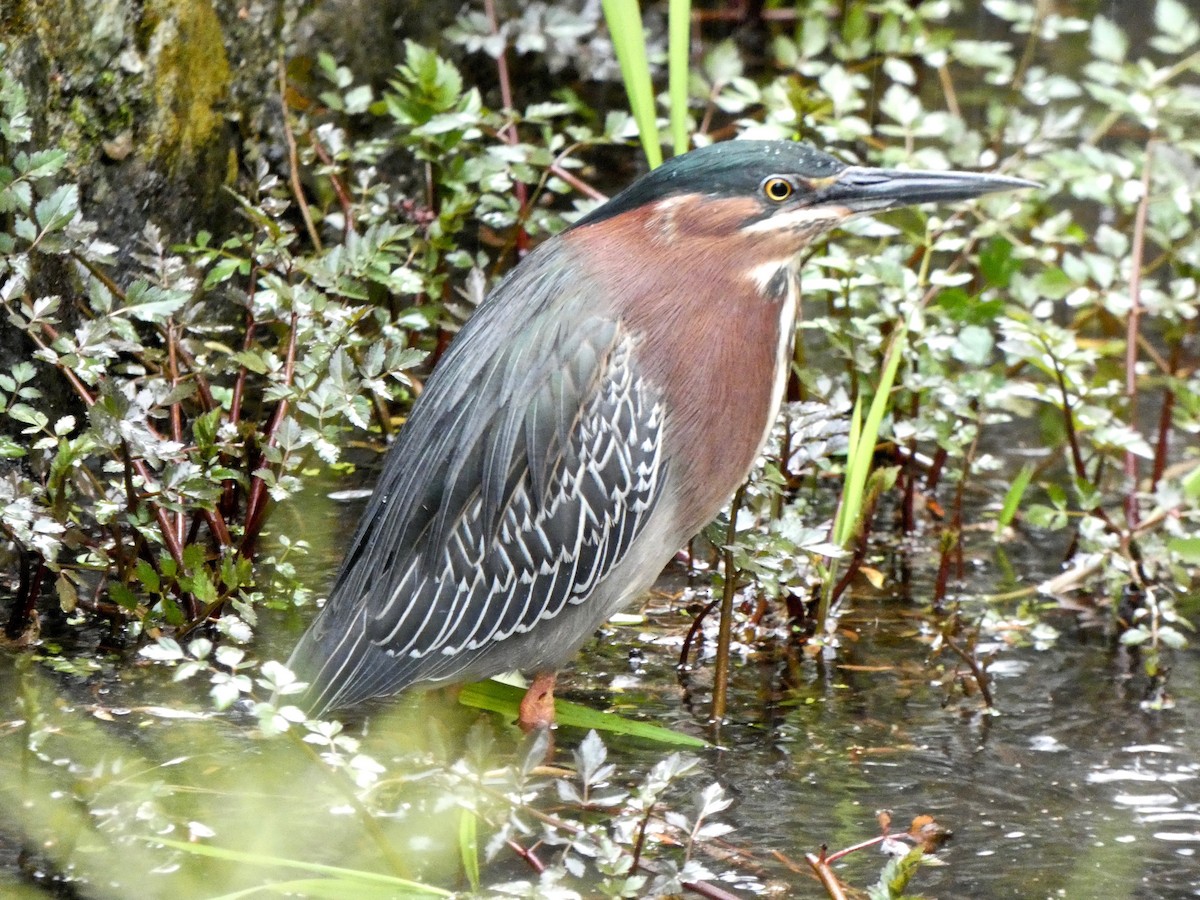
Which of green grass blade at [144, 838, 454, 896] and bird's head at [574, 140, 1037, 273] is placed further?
bird's head at [574, 140, 1037, 273]

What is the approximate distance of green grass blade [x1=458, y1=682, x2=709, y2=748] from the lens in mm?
2928

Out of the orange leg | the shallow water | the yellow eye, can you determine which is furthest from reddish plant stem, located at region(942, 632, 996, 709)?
the yellow eye

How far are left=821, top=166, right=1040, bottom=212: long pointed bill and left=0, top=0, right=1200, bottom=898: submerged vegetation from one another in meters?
0.45

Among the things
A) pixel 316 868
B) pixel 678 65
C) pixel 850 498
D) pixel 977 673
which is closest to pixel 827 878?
pixel 316 868

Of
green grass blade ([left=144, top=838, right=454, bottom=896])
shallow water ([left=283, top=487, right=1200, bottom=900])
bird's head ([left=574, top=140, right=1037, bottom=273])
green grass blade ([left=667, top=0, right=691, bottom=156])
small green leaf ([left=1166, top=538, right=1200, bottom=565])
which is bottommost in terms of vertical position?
shallow water ([left=283, top=487, right=1200, bottom=900])

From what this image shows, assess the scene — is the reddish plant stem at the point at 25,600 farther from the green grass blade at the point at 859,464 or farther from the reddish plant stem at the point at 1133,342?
the reddish plant stem at the point at 1133,342

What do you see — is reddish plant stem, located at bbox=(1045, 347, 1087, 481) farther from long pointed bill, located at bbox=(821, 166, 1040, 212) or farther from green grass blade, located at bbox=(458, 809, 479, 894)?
green grass blade, located at bbox=(458, 809, 479, 894)

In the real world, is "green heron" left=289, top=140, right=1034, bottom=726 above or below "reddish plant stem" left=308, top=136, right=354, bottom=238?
below

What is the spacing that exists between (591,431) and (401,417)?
1375mm

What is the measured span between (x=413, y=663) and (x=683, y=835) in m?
0.67

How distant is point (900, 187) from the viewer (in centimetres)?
297

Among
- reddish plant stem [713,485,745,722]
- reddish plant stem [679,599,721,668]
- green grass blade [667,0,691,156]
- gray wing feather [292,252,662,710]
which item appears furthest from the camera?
green grass blade [667,0,691,156]

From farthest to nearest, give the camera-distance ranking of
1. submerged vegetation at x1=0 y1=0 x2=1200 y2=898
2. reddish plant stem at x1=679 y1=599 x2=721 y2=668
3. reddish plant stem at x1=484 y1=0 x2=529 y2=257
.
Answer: reddish plant stem at x1=484 y1=0 x2=529 y2=257, reddish plant stem at x1=679 y1=599 x2=721 y2=668, submerged vegetation at x1=0 y1=0 x2=1200 y2=898

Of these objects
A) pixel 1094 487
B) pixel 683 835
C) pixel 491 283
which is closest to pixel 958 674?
pixel 1094 487
